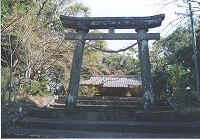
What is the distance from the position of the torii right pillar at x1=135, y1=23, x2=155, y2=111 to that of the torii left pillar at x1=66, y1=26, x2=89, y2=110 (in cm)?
202

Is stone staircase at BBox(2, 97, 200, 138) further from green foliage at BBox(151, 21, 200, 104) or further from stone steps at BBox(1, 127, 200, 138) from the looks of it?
green foliage at BBox(151, 21, 200, 104)

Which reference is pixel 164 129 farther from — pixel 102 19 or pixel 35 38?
pixel 35 38

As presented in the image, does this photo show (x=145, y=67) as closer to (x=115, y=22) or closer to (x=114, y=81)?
(x=115, y=22)

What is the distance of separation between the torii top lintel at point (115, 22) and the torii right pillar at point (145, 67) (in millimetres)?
243

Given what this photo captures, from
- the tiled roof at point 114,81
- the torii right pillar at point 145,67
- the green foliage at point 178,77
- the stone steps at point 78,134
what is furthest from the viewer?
the tiled roof at point 114,81

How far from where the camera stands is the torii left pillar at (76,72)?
9.01m

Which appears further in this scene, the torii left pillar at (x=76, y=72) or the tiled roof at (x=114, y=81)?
the tiled roof at (x=114, y=81)

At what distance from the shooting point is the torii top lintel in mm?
9625

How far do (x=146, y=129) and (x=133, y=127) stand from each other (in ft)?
1.08

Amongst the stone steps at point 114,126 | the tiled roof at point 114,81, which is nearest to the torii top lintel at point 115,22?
the stone steps at point 114,126

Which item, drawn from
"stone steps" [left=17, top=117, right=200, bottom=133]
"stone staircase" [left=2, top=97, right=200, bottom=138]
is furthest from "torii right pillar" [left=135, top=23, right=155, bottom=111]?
"stone steps" [left=17, top=117, right=200, bottom=133]

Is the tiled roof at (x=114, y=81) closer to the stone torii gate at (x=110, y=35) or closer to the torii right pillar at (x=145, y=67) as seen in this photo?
the stone torii gate at (x=110, y=35)

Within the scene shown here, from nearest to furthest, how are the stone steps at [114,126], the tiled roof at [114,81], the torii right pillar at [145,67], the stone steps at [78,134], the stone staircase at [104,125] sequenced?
the stone steps at [78,134], the stone staircase at [104,125], the stone steps at [114,126], the torii right pillar at [145,67], the tiled roof at [114,81]

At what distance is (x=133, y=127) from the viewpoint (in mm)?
6816
